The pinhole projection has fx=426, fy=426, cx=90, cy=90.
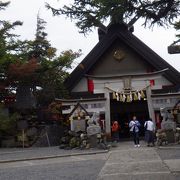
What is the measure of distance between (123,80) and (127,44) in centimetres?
331

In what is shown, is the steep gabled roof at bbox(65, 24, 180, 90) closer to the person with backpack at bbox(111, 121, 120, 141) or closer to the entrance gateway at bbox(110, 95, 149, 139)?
the entrance gateway at bbox(110, 95, 149, 139)

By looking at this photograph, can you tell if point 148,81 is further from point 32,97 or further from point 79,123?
point 32,97

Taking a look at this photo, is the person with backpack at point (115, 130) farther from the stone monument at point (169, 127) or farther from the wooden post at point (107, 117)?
the stone monument at point (169, 127)

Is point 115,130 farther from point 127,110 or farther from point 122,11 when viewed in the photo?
point 122,11

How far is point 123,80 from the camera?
2789 cm

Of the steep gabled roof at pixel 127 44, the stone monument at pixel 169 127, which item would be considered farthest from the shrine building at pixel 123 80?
the stone monument at pixel 169 127

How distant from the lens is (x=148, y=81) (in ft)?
91.4

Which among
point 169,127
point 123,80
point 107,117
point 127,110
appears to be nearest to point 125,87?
point 123,80

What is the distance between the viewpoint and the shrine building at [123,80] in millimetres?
27719

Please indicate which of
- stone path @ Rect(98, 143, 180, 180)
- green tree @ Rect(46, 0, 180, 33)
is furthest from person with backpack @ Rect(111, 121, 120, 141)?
green tree @ Rect(46, 0, 180, 33)

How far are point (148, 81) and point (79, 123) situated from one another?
20.2ft

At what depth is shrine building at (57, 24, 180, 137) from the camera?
27719mm

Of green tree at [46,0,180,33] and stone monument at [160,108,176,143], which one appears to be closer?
green tree at [46,0,180,33]

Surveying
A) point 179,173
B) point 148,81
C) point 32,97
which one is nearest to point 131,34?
point 148,81
